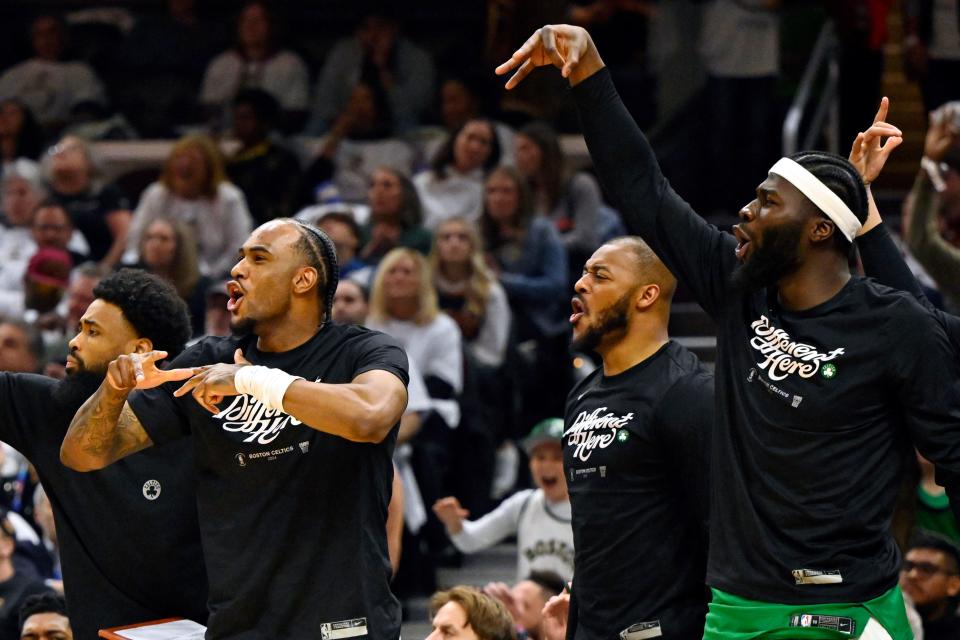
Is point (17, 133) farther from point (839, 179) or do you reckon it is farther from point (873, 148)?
point (839, 179)

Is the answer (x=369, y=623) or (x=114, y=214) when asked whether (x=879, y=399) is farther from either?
(x=114, y=214)

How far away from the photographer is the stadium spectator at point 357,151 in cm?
1056

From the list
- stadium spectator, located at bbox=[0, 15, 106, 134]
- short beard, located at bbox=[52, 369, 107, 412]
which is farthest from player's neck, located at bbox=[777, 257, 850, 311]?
stadium spectator, located at bbox=[0, 15, 106, 134]

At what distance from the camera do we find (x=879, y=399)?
12.3 feet

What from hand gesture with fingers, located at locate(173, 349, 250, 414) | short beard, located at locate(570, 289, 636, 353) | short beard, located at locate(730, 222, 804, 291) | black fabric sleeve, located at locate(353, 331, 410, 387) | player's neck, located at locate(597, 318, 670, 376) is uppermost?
short beard, located at locate(730, 222, 804, 291)

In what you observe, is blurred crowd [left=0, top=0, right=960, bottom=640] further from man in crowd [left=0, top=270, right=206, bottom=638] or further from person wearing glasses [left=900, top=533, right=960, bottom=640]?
man in crowd [left=0, top=270, right=206, bottom=638]

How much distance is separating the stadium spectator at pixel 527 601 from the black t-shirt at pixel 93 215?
4.62 metres

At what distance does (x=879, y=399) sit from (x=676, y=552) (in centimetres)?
95

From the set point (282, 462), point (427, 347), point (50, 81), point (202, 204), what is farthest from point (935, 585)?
point (50, 81)

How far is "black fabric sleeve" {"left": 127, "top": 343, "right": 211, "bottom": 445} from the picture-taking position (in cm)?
453

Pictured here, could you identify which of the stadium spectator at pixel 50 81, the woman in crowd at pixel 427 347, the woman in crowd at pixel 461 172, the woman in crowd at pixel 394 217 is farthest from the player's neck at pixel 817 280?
the stadium spectator at pixel 50 81

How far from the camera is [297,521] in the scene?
4.29 meters

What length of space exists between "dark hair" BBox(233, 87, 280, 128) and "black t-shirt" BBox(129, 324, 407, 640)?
671 centimetres

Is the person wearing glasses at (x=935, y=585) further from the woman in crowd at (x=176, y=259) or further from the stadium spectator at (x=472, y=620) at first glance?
the woman in crowd at (x=176, y=259)
